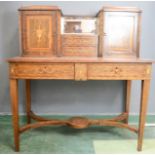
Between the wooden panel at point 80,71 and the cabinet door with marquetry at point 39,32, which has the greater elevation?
the cabinet door with marquetry at point 39,32

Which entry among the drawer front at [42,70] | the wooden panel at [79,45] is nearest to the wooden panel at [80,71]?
the drawer front at [42,70]

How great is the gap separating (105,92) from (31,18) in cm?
101

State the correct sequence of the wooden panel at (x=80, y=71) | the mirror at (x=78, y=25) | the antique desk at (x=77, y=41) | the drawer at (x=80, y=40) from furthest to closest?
the mirror at (x=78, y=25) < the drawer at (x=80, y=40) < the antique desk at (x=77, y=41) < the wooden panel at (x=80, y=71)

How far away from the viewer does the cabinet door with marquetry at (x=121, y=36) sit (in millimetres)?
1604

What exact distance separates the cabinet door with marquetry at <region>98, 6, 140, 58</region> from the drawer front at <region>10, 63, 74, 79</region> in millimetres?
399

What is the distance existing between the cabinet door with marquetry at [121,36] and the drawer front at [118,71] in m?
0.24

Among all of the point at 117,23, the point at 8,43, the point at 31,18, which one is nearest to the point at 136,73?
the point at 117,23

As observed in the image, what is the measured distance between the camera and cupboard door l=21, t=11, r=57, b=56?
1.56 meters

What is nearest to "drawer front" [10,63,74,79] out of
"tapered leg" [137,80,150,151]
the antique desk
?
the antique desk

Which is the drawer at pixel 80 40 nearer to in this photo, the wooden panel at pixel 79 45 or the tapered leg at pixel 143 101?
the wooden panel at pixel 79 45

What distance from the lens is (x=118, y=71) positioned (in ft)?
4.62

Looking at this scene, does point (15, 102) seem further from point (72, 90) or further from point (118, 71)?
point (118, 71)

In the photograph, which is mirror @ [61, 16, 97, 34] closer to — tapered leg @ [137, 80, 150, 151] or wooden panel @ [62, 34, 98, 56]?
wooden panel @ [62, 34, 98, 56]

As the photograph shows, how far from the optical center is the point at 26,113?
1.98 meters
